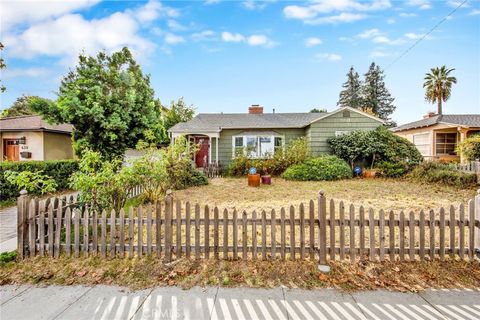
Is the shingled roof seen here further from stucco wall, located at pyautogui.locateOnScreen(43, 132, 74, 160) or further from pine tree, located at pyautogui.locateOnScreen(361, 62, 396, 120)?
pine tree, located at pyautogui.locateOnScreen(361, 62, 396, 120)

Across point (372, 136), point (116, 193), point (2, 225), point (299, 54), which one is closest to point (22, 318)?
point (116, 193)

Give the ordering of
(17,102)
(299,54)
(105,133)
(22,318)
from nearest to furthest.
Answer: (22,318) < (105,133) < (299,54) < (17,102)

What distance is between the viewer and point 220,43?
493 inches

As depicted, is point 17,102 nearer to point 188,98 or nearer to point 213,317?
point 188,98

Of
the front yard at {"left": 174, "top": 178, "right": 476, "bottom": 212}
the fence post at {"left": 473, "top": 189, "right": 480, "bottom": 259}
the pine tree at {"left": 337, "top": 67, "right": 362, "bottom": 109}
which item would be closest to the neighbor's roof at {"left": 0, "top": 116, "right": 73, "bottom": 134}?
the front yard at {"left": 174, "top": 178, "right": 476, "bottom": 212}

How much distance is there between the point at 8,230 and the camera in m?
4.99

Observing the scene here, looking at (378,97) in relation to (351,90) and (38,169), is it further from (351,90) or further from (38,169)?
(38,169)

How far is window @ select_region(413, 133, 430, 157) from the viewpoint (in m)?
19.5

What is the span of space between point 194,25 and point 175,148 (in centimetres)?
568

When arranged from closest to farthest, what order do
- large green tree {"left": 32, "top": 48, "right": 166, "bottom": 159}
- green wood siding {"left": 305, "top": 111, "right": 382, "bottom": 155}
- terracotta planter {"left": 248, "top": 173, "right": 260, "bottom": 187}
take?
terracotta planter {"left": 248, "top": 173, "right": 260, "bottom": 187}
large green tree {"left": 32, "top": 48, "right": 166, "bottom": 159}
green wood siding {"left": 305, "top": 111, "right": 382, "bottom": 155}

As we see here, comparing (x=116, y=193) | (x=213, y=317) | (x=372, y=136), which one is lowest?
(x=213, y=317)

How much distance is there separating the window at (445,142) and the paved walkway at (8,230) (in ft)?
82.7

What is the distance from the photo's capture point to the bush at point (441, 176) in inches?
370

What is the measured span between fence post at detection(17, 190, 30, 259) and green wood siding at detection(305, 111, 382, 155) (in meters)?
13.9
